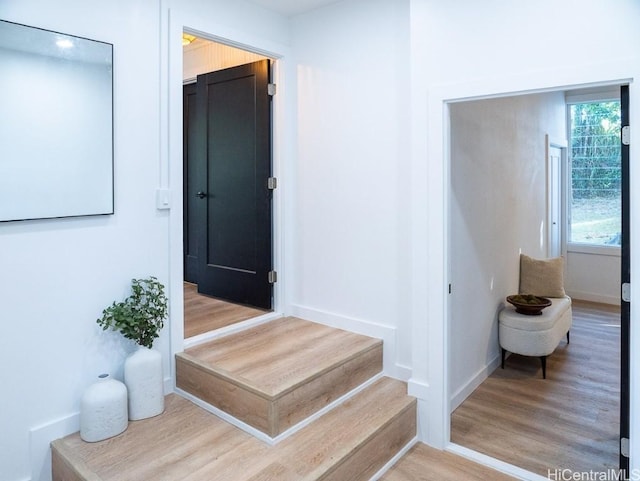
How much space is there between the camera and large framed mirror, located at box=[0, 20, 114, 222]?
81.7 inches

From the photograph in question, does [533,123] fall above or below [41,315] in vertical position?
above

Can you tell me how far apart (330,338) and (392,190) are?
1.10 m

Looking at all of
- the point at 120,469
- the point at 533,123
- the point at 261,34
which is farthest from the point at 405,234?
the point at 533,123

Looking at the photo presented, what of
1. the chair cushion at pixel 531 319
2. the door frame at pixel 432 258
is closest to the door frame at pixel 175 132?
the door frame at pixel 432 258

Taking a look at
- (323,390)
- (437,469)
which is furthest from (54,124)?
(437,469)

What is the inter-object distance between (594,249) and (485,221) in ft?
11.8

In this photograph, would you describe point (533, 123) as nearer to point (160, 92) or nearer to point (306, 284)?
point (306, 284)

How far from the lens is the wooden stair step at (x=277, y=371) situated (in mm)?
2334

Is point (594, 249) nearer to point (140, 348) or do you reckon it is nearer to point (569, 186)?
point (569, 186)

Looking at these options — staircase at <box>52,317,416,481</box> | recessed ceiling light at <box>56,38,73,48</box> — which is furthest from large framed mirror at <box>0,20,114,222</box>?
staircase at <box>52,317,416,481</box>

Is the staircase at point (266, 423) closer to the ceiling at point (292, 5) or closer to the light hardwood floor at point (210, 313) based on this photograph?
the light hardwood floor at point (210, 313)

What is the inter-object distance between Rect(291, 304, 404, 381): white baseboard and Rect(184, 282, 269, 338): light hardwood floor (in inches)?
18.4

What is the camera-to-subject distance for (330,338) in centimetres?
312

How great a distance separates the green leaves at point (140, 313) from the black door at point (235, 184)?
3.79 ft
